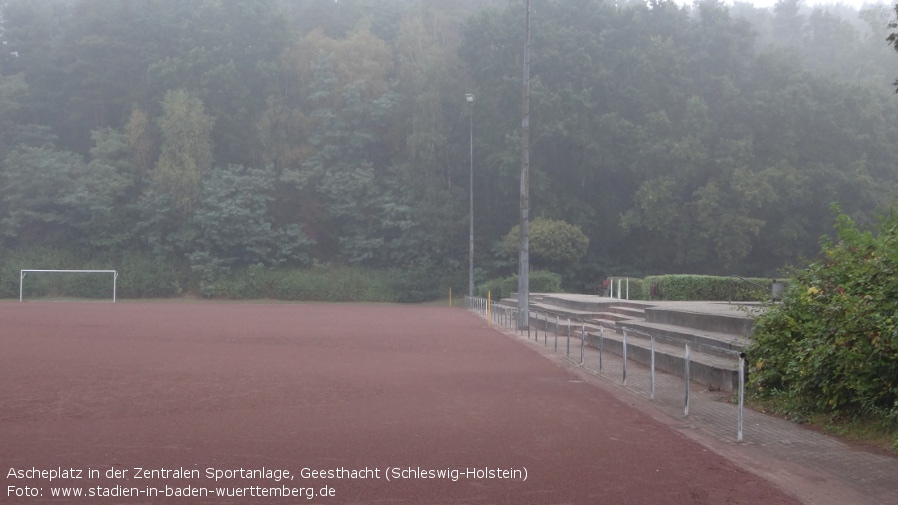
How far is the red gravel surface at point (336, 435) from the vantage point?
6977 mm

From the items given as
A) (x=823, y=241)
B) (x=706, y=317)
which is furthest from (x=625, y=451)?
(x=706, y=317)

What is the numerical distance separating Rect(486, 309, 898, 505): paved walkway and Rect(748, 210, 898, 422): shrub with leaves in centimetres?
54

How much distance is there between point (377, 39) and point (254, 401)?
5802cm

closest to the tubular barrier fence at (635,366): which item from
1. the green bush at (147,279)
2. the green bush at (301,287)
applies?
the green bush at (301,287)

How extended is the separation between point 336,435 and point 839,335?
5870 mm

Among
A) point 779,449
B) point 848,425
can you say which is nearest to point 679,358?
point 848,425

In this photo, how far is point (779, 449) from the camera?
356 inches

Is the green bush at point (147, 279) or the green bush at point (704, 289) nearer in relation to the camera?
the green bush at point (704, 289)

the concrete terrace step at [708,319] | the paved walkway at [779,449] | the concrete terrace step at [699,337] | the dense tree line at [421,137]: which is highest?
the dense tree line at [421,137]

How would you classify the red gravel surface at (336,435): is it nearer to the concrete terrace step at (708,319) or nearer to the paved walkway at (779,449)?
the paved walkway at (779,449)

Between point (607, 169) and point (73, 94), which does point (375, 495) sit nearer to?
point (607, 169)

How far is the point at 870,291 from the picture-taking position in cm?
1074

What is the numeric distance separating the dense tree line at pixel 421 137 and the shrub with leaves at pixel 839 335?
39285 mm

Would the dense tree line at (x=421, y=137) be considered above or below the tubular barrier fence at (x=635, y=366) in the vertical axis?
above
